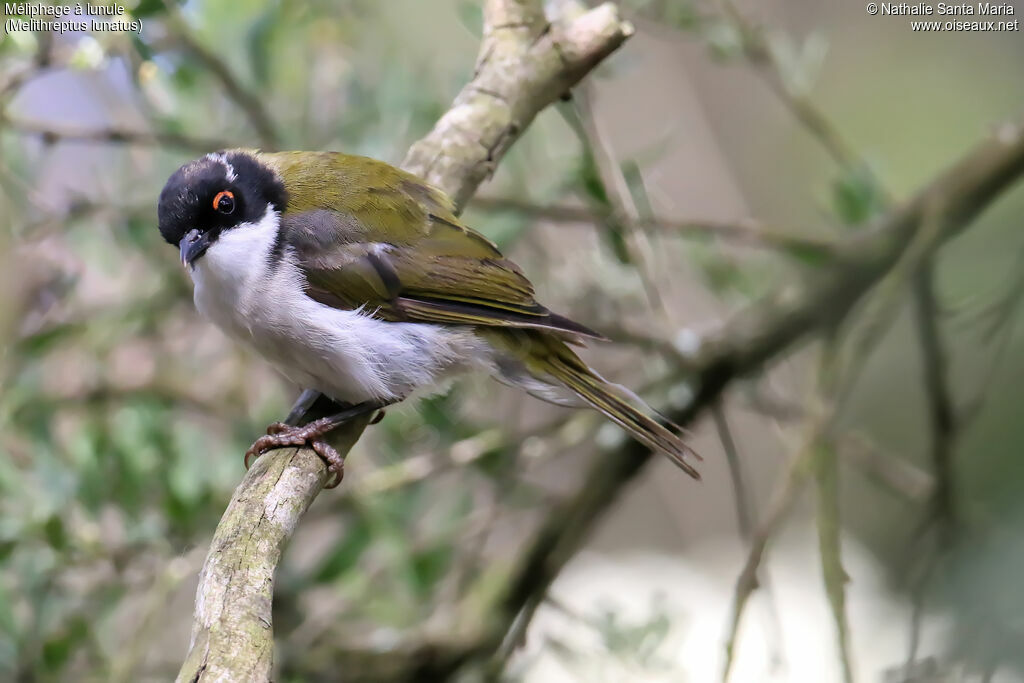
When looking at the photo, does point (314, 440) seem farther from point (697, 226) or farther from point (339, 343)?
point (697, 226)

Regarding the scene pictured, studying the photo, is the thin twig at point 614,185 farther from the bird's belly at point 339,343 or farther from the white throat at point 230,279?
the white throat at point 230,279

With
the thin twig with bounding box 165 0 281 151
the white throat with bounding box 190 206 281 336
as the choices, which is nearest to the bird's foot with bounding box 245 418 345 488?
the white throat with bounding box 190 206 281 336

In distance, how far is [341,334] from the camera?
2842mm

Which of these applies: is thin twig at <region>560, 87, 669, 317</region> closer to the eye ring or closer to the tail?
the tail

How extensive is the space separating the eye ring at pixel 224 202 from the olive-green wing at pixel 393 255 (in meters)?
0.16

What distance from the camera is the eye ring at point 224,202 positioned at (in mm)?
2836

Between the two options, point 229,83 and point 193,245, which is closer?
point 193,245

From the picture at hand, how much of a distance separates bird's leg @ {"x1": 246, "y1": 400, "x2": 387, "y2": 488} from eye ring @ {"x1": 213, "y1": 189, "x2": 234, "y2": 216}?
651mm

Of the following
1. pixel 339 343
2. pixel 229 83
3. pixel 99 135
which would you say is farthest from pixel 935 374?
pixel 99 135

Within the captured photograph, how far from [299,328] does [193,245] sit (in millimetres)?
355

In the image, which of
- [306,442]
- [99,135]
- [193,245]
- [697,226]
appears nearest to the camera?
[306,442]

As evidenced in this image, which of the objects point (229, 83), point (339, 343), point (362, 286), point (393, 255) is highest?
point (229, 83)

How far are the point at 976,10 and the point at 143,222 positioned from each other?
4012 millimetres

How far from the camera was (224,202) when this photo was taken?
285 cm
